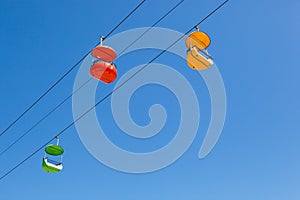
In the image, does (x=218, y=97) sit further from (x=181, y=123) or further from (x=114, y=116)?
(x=114, y=116)

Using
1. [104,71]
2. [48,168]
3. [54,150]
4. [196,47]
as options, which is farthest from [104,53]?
[48,168]

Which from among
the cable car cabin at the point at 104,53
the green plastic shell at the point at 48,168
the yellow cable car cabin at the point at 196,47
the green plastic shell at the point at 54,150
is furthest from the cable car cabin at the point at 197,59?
the green plastic shell at the point at 48,168

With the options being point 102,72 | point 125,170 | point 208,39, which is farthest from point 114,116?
point 208,39

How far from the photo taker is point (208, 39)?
5.34 m

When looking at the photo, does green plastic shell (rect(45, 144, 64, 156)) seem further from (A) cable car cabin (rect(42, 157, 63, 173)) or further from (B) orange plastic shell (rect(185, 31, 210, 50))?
(B) orange plastic shell (rect(185, 31, 210, 50))

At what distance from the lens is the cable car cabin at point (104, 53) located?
19.0ft

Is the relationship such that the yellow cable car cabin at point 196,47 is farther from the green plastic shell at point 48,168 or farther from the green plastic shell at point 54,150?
the green plastic shell at point 48,168

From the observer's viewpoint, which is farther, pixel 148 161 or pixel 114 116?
pixel 148 161

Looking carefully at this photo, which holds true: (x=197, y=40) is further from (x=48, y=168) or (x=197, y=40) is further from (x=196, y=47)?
(x=48, y=168)

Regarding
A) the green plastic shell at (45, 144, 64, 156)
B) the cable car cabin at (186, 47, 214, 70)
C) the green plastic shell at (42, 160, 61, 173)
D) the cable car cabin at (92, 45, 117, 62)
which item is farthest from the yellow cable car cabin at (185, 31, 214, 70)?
the green plastic shell at (42, 160, 61, 173)

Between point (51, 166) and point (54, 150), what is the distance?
1.33 ft

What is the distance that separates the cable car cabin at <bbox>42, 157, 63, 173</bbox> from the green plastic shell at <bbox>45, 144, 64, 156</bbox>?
19 centimetres

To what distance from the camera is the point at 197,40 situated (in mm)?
5254

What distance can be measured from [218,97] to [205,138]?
1.27 meters
